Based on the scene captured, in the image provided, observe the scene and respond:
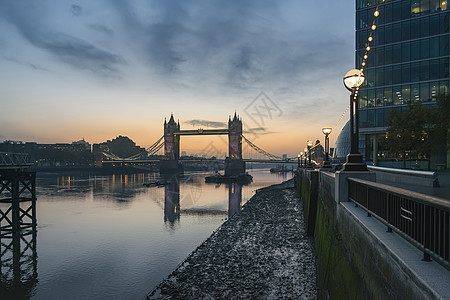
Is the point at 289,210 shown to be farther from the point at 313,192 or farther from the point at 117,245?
the point at 117,245

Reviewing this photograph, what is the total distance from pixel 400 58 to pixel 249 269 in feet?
131

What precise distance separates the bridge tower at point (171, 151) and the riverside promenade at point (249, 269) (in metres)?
132

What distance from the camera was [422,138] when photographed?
31.4 m

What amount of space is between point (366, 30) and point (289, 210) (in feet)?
100

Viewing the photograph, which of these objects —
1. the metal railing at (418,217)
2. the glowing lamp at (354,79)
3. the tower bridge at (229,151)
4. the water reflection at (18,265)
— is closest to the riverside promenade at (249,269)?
the water reflection at (18,265)

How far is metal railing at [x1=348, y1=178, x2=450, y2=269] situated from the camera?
3.60 meters

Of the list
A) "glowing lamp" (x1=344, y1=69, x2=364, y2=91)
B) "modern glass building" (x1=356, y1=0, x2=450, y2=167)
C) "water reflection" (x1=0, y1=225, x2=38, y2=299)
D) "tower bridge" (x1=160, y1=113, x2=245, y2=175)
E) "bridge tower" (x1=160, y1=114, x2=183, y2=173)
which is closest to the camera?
"glowing lamp" (x1=344, y1=69, x2=364, y2=91)

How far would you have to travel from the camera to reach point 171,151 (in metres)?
172

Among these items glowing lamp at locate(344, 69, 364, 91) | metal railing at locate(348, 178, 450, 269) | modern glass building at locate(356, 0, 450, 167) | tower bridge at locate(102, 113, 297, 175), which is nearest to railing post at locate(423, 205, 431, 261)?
metal railing at locate(348, 178, 450, 269)

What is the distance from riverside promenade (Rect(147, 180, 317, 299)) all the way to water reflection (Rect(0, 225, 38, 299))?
7.53 metres

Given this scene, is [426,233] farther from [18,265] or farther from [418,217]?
[18,265]

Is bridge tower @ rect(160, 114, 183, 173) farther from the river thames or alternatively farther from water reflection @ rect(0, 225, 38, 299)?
water reflection @ rect(0, 225, 38, 299)

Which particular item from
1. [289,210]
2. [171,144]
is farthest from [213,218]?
[171,144]

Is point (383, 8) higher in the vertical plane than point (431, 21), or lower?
higher
